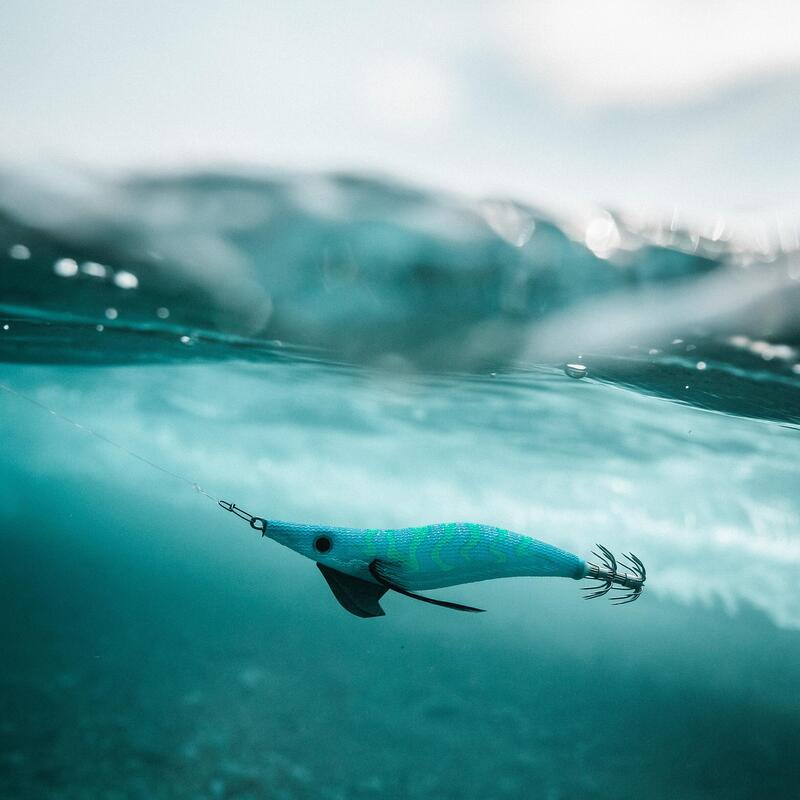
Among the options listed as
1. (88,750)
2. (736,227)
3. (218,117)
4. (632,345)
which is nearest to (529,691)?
(88,750)

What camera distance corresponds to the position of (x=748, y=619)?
2655cm

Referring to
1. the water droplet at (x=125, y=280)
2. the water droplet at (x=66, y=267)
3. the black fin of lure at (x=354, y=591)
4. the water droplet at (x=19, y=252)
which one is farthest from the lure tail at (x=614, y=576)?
the water droplet at (x=19, y=252)

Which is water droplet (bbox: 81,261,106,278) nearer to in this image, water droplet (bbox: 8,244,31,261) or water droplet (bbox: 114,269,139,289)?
water droplet (bbox: 114,269,139,289)

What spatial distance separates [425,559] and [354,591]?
0.66 meters

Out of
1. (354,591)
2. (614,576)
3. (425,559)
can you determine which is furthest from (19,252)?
(614,576)

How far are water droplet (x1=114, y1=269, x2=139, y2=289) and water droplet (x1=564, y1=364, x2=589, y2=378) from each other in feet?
24.4

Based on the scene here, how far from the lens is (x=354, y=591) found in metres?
4.60

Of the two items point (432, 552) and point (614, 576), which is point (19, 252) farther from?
point (614, 576)

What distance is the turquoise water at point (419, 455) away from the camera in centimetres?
760

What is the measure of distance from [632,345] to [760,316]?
1.87 m

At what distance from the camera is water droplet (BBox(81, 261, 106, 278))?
8.57 m

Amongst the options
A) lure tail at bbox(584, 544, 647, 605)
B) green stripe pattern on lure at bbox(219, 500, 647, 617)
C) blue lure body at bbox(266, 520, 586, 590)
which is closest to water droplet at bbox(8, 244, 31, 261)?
green stripe pattern on lure at bbox(219, 500, 647, 617)

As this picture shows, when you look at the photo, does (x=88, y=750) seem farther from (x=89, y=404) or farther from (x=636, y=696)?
(x=636, y=696)

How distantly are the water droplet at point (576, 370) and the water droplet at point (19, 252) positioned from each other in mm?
8821
